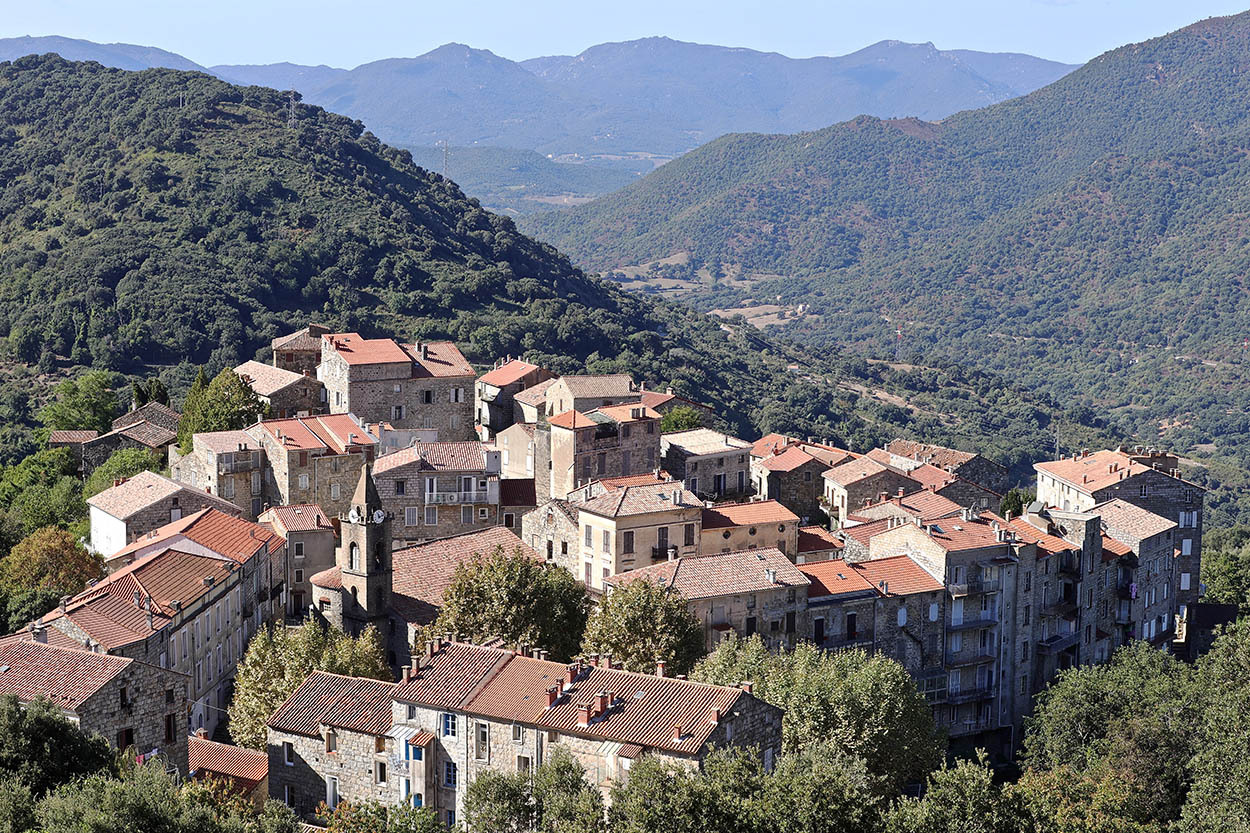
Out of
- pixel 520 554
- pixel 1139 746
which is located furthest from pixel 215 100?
pixel 1139 746

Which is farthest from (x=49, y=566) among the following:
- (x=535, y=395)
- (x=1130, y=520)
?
(x=1130, y=520)

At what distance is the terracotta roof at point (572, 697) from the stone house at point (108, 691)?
265 inches

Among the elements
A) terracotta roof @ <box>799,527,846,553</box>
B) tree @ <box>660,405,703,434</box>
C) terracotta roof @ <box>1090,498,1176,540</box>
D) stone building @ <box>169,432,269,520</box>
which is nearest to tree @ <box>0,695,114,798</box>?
stone building @ <box>169,432,269,520</box>

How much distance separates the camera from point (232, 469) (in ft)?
237

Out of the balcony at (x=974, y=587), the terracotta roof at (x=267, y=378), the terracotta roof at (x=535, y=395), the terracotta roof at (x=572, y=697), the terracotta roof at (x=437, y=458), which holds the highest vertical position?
the terracotta roof at (x=267, y=378)

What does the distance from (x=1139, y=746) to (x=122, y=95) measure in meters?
151

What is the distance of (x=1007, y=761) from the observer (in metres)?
69.0

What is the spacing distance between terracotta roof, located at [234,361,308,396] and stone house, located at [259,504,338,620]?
18.5 meters

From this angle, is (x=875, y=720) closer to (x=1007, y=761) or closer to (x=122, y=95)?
(x=1007, y=761)

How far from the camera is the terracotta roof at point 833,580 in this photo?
63500 millimetres

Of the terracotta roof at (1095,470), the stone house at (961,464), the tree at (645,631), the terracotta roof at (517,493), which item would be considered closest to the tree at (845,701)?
the tree at (645,631)

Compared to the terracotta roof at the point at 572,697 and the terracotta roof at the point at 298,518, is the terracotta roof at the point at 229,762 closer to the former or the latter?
the terracotta roof at the point at 572,697

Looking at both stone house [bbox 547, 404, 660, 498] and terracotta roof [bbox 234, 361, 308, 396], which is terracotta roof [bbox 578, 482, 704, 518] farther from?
terracotta roof [bbox 234, 361, 308, 396]

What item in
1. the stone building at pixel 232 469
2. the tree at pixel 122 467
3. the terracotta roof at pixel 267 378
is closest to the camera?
the stone building at pixel 232 469
